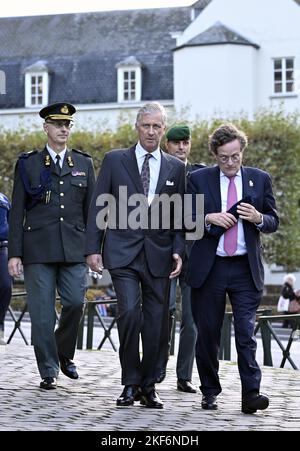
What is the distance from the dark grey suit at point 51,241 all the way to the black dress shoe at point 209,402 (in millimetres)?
1733

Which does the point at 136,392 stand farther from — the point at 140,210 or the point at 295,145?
the point at 295,145

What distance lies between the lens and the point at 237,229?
9586mm

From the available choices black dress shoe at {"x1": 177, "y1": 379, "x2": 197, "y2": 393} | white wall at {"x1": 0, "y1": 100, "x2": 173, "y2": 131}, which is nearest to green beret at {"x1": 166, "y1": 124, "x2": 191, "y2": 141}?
black dress shoe at {"x1": 177, "y1": 379, "x2": 197, "y2": 393}

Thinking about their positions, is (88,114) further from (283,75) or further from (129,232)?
(129,232)

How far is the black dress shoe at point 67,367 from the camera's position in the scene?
11.6 meters

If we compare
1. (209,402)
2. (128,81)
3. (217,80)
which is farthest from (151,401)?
(128,81)

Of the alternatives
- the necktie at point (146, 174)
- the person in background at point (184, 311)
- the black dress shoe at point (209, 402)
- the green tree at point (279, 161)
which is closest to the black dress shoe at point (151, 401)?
the black dress shoe at point (209, 402)

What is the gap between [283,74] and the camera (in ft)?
214

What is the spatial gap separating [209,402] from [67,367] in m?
2.27

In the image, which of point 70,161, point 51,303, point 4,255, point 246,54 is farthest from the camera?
point 246,54

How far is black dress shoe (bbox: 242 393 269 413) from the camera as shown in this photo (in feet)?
30.3

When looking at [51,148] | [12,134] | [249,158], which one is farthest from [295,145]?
[51,148]

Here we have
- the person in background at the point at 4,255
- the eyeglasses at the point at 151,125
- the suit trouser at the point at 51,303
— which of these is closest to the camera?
the eyeglasses at the point at 151,125

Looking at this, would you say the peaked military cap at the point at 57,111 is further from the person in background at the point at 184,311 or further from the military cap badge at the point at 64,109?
the person in background at the point at 184,311
